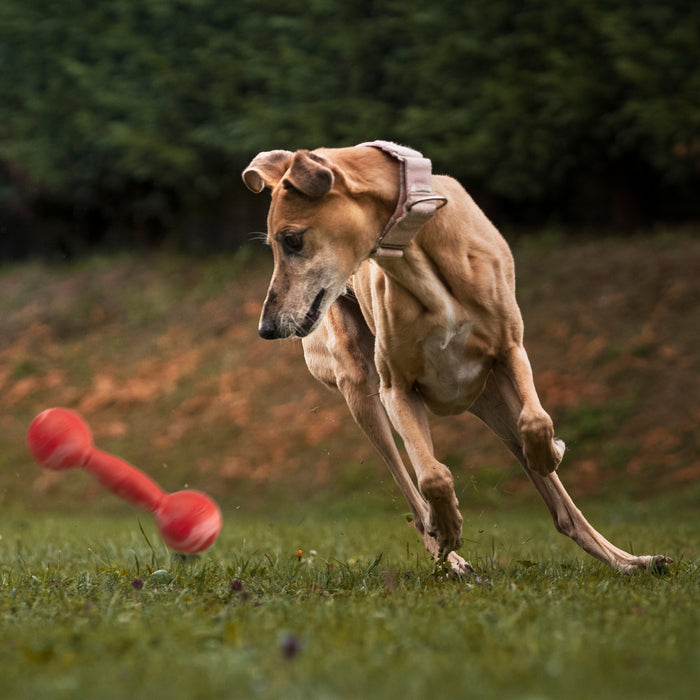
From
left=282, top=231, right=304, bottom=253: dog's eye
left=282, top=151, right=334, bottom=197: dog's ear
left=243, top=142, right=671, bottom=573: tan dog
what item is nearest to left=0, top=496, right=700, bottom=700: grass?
left=243, top=142, right=671, bottom=573: tan dog

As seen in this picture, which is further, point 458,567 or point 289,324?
point 458,567

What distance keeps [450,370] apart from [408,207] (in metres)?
0.76

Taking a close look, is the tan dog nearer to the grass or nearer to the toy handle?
the grass

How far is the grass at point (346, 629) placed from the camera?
2.21 m

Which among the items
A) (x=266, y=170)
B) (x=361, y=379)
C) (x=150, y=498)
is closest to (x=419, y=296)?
(x=266, y=170)

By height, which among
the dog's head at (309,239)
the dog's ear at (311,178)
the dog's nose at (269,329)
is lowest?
the dog's nose at (269,329)

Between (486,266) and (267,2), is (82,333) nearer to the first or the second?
(267,2)

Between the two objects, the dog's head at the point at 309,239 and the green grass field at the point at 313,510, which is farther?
the dog's head at the point at 309,239

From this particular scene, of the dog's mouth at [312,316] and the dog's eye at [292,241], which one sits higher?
the dog's eye at [292,241]

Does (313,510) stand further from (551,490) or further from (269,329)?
(269,329)

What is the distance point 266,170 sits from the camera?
403 centimetres

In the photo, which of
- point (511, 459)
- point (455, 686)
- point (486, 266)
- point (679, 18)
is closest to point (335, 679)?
point (455, 686)

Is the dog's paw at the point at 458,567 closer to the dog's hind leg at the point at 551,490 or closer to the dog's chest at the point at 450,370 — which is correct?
the dog's hind leg at the point at 551,490

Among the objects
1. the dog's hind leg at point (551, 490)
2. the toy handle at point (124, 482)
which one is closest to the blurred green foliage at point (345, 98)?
the dog's hind leg at point (551, 490)
